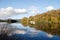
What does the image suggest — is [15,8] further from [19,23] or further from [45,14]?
[45,14]

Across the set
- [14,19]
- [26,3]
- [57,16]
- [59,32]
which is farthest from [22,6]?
[59,32]

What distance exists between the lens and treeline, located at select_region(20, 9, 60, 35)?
138 inches

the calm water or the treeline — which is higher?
the treeline

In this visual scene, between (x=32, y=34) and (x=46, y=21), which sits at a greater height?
(x=46, y=21)

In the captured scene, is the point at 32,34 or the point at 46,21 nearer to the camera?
the point at 32,34

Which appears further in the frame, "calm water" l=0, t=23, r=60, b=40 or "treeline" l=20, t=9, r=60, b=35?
"treeline" l=20, t=9, r=60, b=35

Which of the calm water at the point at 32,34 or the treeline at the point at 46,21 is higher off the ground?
the treeline at the point at 46,21

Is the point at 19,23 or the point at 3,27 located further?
the point at 19,23

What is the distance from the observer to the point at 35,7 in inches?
139

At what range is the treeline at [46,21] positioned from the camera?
3.50 m

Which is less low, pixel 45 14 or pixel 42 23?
pixel 45 14

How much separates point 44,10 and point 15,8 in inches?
27.8

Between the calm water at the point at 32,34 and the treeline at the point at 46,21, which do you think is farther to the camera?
the treeline at the point at 46,21

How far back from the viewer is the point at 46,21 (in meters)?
3.73
